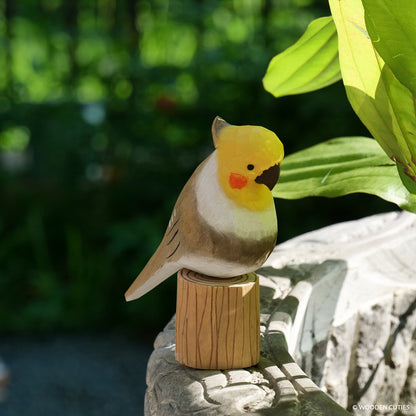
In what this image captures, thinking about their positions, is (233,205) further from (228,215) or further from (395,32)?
(395,32)

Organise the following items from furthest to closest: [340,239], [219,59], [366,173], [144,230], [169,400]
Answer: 1. [219,59]
2. [144,230]
3. [340,239]
4. [366,173]
5. [169,400]

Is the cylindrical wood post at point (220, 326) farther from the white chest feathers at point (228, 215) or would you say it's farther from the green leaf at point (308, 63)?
the green leaf at point (308, 63)

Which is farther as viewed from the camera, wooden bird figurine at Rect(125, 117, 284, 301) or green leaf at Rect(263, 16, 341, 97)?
green leaf at Rect(263, 16, 341, 97)

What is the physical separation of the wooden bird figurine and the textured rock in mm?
121

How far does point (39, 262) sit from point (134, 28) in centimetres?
118

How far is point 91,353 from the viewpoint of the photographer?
2.41m

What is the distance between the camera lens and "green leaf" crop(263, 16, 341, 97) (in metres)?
0.89

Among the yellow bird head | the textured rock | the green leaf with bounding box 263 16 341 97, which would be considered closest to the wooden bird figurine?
the yellow bird head

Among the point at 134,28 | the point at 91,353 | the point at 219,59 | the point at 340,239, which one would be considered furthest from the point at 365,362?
the point at 134,28

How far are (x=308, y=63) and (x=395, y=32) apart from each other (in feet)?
0.93

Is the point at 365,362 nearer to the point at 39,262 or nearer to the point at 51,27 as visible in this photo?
the point at 39,262

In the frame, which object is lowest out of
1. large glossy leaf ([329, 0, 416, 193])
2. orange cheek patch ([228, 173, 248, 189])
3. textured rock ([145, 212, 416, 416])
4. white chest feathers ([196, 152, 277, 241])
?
textured rock ([145, 212, 416, 416])

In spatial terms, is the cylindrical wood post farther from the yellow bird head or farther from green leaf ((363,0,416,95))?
green leaf ((363,0,416,95))

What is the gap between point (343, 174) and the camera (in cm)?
83
